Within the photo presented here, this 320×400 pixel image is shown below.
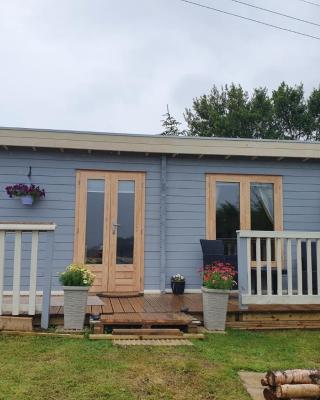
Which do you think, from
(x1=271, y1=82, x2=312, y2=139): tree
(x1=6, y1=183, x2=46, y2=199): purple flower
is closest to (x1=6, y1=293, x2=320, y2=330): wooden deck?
(x1=6, y1=183, x2=46, y2=199): purple flower

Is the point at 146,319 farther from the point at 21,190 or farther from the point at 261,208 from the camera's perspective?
the point at 261,208

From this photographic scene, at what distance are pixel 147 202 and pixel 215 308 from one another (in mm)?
2376

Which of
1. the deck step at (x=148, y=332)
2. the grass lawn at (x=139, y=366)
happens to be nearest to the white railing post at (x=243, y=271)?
the grass lawn at (x=139, y=366)

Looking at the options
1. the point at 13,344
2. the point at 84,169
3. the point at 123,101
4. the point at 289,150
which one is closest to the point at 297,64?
the point at 123,101

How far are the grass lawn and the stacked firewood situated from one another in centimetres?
30

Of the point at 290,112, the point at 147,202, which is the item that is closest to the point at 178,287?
the point at 147,202

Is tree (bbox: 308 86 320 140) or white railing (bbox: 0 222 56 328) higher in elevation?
tree (bbox: 308 86 320 140)

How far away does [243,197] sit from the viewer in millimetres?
6566

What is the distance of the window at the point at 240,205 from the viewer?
256 inches

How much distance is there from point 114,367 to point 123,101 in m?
18.0

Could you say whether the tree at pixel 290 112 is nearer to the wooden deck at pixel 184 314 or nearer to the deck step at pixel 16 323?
the wooden deck at pixel 184 314

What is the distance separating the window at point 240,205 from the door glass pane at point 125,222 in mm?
1157

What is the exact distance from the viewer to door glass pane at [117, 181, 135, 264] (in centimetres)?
624

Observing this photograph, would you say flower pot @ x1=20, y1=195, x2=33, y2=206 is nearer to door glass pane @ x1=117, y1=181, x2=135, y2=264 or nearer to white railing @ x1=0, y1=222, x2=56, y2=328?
door glass pane @ x1=117, y1=181, x2=135, y2=264
